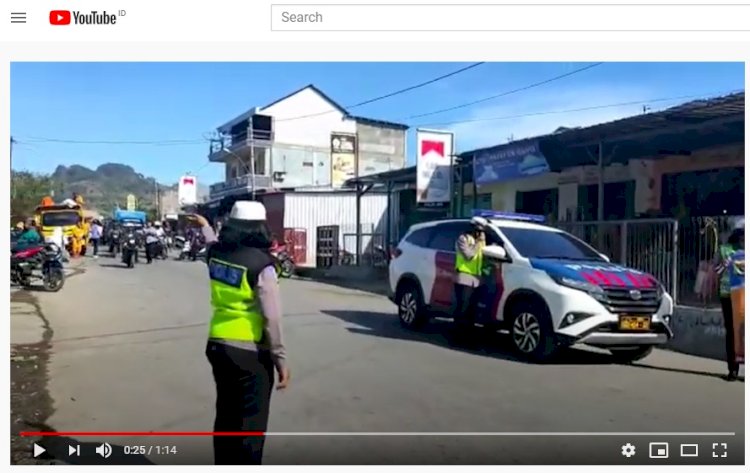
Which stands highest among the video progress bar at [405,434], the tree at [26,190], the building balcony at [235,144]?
the building balcony at [235,144]

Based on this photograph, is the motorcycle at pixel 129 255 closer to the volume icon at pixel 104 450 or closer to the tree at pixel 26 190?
the tree at pixel 26 190

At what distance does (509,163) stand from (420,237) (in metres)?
2.89

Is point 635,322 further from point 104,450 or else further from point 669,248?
point 104,450

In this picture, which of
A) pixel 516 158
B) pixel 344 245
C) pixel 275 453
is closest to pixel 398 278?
pixel 516 158

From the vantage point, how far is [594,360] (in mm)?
5270

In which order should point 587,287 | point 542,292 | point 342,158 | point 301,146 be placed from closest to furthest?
point 587,287 → point 542,292 → point 301,146 → point 342,158

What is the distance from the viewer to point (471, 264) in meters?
6.27

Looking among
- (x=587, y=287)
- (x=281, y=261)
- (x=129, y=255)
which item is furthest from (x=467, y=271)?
(x=129, y=255)

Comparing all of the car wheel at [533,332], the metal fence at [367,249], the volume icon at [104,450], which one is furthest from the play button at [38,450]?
the metal fence at [367,249]

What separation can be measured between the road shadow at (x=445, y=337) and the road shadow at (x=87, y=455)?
8.54ft
